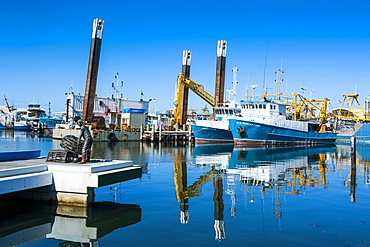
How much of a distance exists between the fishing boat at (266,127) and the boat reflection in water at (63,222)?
2987cm

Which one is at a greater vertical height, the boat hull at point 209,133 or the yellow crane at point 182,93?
the yellow crane at point 182,93

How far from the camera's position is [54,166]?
895 centimetres

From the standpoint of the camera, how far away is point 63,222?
7.89 metres

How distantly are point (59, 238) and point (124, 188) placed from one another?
507 centimetres

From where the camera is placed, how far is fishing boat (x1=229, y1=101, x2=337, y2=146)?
38469mm

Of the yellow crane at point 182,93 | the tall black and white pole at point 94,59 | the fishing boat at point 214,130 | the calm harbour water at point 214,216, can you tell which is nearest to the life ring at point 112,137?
the tall black and white pole at point 94,59

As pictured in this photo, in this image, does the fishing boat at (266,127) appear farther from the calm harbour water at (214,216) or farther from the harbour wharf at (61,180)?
the harbour wharf at (61,180)

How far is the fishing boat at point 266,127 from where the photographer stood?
38469 millimetres

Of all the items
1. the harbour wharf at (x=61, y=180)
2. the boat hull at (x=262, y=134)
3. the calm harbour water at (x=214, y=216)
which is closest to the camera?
the calm harbour water at (x=214, y=216)

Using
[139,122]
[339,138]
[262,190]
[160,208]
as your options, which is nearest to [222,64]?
[139,122]

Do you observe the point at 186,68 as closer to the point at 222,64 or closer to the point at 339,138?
the point at 222,64

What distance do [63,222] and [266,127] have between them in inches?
Answer: 1321

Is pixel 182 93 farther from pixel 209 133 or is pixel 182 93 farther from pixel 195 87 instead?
pixel 209 133

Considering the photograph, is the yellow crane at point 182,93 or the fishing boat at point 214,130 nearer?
the fishing boat at point 214,130
